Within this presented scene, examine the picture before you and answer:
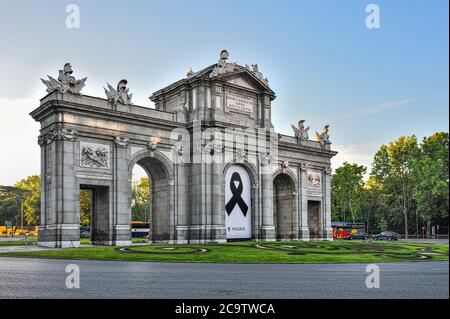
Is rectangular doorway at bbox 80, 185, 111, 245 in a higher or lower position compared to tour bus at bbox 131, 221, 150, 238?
higher

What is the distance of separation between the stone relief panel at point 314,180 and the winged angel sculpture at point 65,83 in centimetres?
3433

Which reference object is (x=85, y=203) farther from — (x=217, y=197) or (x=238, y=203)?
(x=217, y=197)

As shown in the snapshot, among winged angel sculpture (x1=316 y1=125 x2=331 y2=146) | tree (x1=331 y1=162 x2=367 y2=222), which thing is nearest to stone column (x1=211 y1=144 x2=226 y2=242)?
winged angel sculpture (x1=316 y1=125 x2=331 y2=146)

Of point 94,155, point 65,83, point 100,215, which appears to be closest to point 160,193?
point 100,215

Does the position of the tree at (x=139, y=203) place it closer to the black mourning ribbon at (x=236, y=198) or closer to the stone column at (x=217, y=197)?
the black mourning ribbon at (x=236, y=198)

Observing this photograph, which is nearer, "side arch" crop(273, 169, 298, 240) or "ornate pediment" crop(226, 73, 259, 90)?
"ornate pediment" crop(226, 73, 259, 90)

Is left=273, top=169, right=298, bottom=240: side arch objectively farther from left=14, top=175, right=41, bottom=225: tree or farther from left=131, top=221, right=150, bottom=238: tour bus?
left=14, top=175, right=41, bottom=225: tree

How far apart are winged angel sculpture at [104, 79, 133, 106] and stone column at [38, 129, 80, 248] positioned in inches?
218

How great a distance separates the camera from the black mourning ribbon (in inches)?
2172

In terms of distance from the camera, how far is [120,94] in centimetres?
4900

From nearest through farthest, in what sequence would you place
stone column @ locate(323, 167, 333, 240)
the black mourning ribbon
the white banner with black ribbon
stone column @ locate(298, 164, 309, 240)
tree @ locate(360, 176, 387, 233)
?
the white banner with black ribbon → the black mourning ribbon → stone column @ locate(298, 164, 309, 240) → stone column @ locate(323, 167, 333, 240) → tree @ locate(360, 176, 387, 233)

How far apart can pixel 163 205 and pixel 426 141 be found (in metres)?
63.1
